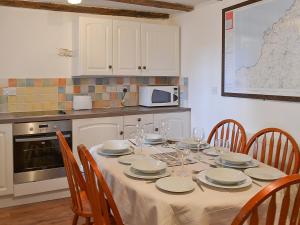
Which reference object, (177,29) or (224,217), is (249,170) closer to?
(224,217)

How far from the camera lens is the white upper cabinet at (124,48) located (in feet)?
11.8

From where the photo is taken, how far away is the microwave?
3.97 m

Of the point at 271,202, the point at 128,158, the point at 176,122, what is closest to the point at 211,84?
the point at 176,122

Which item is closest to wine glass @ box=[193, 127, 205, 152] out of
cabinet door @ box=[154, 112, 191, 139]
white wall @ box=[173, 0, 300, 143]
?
white wall @ box=[173, 0, 300, 143]

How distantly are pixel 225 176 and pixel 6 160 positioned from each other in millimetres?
2294

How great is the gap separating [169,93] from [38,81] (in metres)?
1.58

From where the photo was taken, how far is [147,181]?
163cm

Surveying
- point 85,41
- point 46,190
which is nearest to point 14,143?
point 46,190

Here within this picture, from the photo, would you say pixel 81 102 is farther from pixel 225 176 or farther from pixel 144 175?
pixel 225 176

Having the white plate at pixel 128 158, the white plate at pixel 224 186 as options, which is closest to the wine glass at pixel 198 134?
the white plate at pixel 128 158

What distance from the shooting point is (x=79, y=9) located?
3732mm

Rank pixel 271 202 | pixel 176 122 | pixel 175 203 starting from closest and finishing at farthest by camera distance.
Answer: pixel 271 202 < pixel 175 203 < pixel 176 122

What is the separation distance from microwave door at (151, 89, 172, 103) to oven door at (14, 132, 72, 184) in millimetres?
1175

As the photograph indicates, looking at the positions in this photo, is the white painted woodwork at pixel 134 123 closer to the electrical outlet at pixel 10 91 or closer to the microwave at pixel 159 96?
the microwave at pixel 159 96
